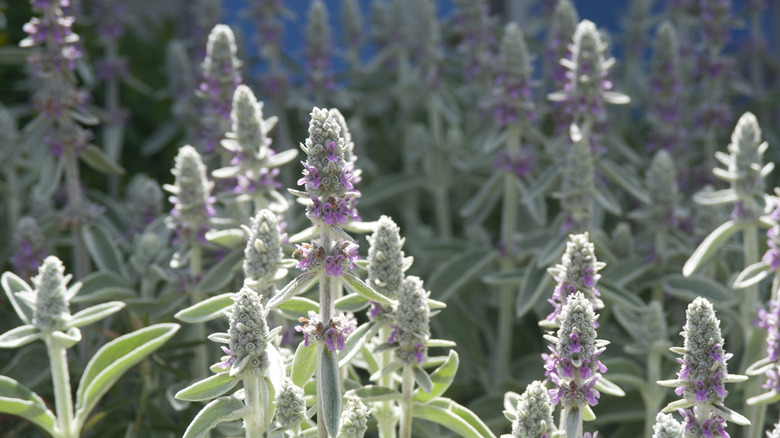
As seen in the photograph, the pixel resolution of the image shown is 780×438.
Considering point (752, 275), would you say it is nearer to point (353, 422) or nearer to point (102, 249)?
point (353, 422)

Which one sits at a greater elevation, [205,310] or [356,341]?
[205,310]

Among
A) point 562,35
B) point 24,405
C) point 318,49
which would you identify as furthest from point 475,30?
point 24,405

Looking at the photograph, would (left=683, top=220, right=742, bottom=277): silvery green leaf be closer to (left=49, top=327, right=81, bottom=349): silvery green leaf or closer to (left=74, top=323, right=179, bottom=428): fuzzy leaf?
(left=74, top=323, right=179, bottom=428): fuzzy leaf

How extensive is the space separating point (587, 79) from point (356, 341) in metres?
1.53

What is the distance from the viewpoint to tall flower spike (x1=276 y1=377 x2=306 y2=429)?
1.93 meters

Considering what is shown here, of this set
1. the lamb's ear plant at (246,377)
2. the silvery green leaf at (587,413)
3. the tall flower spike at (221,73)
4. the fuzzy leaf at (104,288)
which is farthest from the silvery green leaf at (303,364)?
the tall flower spike at (221,73)

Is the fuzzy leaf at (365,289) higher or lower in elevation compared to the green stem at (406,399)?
higher

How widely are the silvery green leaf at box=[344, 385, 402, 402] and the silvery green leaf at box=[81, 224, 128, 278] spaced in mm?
1343

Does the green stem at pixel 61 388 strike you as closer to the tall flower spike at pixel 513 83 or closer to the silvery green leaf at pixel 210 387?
the silvery green leaf at pixel 210 387

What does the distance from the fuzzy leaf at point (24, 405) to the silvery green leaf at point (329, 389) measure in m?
0.83

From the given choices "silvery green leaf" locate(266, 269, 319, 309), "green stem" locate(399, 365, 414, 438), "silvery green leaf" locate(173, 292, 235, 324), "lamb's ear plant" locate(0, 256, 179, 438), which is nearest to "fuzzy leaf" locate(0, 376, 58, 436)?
"lamb's ear plant" locate(0, 256, 179, 438)

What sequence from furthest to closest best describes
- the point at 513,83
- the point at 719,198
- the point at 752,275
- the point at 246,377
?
1. the point at 513,83
2. the point at 719,198
3. the point at 752,275
4. the point at 246,377

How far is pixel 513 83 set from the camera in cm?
346

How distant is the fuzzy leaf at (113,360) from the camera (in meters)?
2.29
